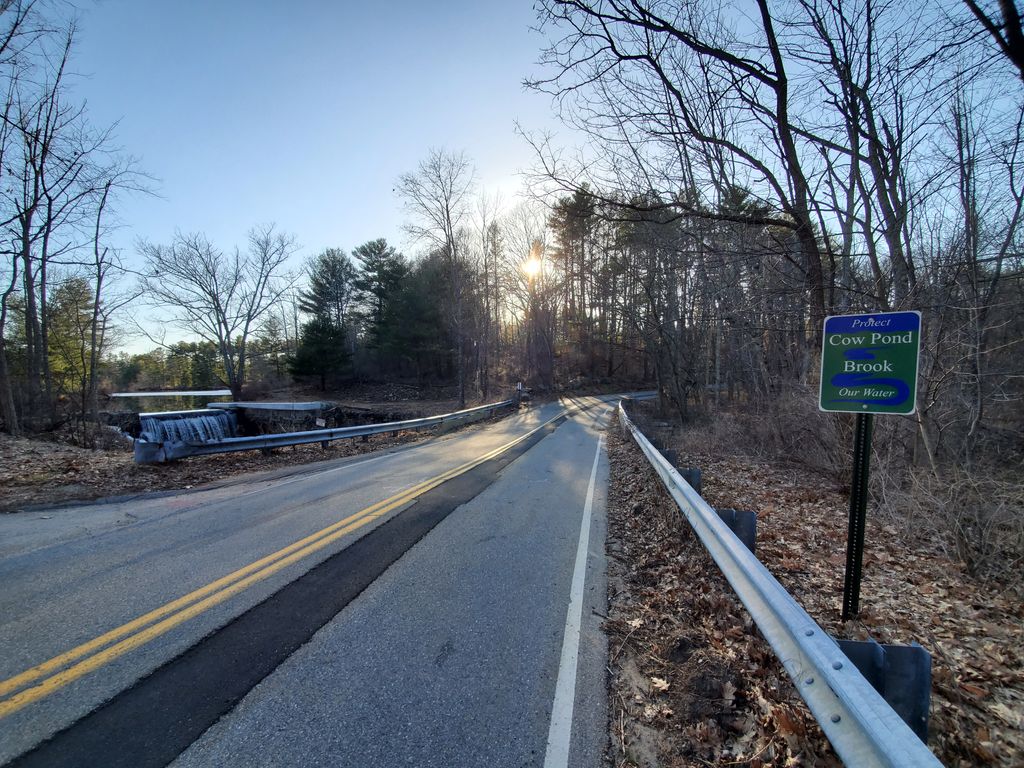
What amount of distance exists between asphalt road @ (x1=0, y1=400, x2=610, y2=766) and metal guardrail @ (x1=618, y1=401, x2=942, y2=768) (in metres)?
1.10

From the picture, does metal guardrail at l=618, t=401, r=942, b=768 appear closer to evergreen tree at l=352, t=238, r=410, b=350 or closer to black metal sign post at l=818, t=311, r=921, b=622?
black metal sign post at l=818, t=311, r=921, b=622

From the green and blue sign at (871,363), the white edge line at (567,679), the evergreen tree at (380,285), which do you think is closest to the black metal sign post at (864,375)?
the green and blue sign at (871,363)

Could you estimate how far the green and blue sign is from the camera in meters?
2.89

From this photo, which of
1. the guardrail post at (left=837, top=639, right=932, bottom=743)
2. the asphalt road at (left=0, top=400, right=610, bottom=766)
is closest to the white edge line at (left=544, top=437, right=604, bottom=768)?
the asphalt road at (left=0, top=400, right=610, bottom=766)

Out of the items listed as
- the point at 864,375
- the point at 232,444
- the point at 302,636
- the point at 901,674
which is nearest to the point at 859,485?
the point at 864,375

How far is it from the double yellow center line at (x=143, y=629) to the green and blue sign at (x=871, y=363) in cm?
477

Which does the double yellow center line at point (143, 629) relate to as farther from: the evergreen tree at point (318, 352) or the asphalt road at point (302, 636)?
the evergreen tree at point (318, 352)

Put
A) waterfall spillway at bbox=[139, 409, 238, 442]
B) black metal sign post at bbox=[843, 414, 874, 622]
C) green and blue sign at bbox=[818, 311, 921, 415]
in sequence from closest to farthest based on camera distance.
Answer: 1. green and blue sign at bbox=[818, 311, 921, 415]
2. black metal sign post at bbox=[843, 414, 874, 622]
3. waterfall spillway at bbox=[139, 409, 238, 442]

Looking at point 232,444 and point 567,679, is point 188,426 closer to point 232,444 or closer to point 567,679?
point 232,444

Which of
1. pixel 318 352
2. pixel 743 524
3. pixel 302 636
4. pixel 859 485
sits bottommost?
pixel 302 636

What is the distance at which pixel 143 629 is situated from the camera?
3211mm

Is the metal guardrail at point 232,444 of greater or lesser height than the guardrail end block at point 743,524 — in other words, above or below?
below

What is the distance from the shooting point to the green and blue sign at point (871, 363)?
289 cm

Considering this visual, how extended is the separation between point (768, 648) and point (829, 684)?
4.63 ft
